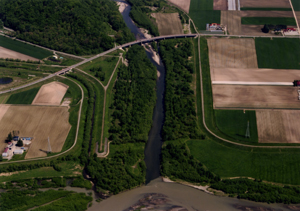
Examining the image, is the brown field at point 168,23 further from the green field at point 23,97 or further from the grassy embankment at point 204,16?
the green field at point 23,97

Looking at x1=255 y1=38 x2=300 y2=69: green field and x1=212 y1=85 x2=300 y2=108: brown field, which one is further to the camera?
x1=255 y1=38 x2=300 y2=69: green field

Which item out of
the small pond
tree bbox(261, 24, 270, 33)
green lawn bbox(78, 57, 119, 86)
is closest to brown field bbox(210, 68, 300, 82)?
tree bbox(261, 24, 270, 33)

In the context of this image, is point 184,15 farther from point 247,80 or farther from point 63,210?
point 63,210

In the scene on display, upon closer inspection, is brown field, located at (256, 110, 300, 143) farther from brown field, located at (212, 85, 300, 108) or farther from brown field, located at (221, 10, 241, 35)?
brown field, located at (221, 10, 241, 35)

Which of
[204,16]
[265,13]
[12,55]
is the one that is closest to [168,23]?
[204,16]

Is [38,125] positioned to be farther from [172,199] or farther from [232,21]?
[232,21]

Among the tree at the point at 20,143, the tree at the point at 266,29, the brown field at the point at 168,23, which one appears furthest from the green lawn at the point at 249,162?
the brown field at the point at 168,23
